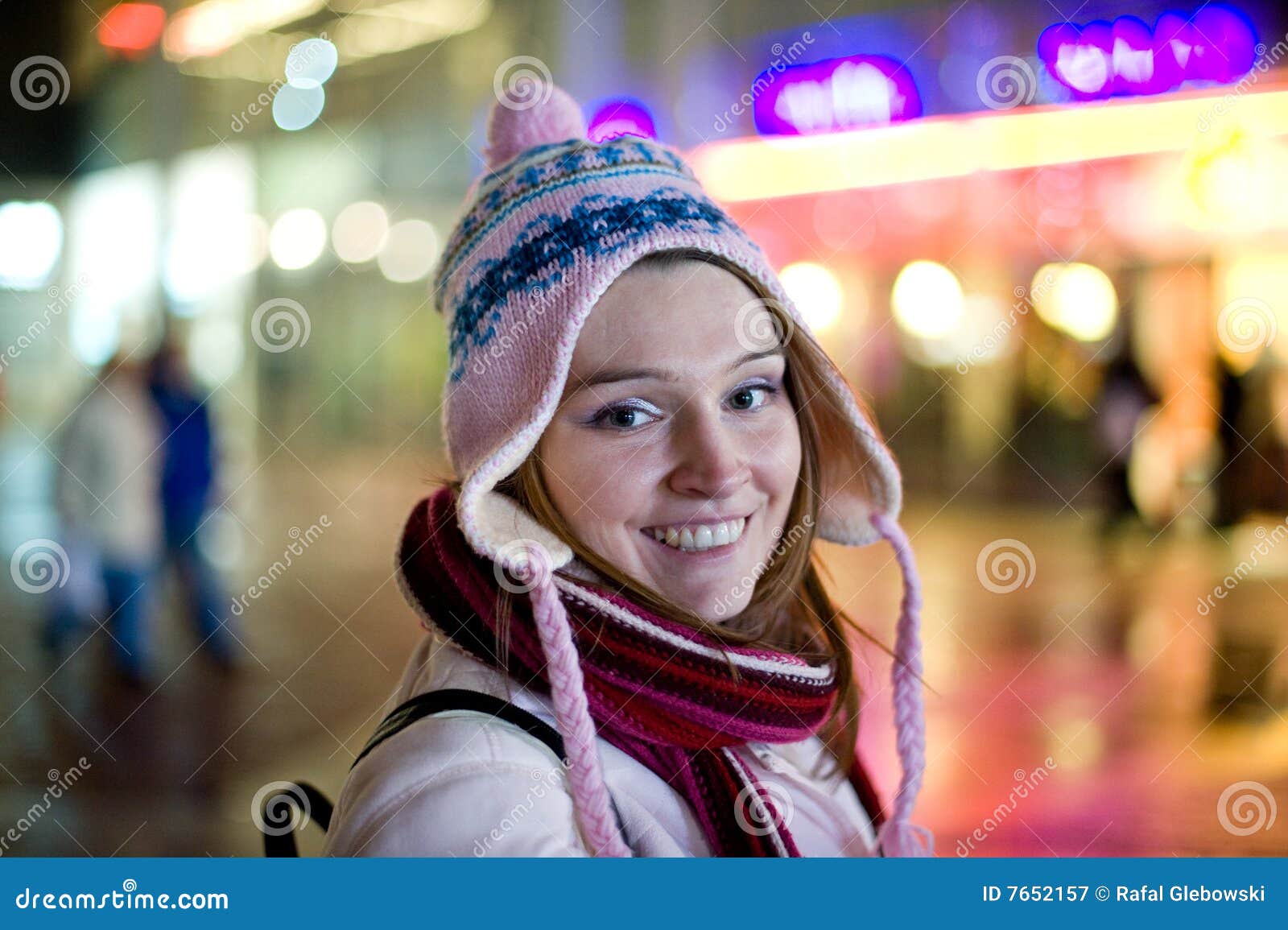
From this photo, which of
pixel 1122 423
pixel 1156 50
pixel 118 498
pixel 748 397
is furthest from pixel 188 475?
pixel 1122 423

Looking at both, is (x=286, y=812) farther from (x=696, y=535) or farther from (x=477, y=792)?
(x=696, y=535)

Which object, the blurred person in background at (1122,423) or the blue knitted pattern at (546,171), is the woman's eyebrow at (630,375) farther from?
the blurred person in background at (1122,423)

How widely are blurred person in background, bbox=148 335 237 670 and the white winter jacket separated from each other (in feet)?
13.3

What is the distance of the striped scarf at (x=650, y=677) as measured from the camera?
0.92m

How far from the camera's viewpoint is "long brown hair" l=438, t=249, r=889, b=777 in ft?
3.18

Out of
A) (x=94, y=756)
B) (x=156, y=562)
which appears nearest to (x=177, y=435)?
(x=156, y=562)

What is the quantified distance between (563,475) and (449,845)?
36 centimetres

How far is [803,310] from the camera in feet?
7.38

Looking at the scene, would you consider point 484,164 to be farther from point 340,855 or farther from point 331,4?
point 331,4

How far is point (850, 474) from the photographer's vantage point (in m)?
1.22

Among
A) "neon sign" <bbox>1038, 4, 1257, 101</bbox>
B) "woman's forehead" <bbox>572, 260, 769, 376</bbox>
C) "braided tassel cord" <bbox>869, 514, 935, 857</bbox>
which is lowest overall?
"braided tassel cord" <bbox>869, 514, 935, 857</bbox>

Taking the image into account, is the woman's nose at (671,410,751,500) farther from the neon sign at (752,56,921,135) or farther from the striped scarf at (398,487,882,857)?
the neon sign at (752,56,921,135)

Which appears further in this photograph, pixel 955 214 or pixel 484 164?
pixel 955 214

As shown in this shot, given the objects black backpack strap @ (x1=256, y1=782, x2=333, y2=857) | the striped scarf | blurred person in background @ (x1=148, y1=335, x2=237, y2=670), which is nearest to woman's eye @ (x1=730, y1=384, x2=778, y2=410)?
the striped scarf
